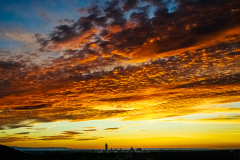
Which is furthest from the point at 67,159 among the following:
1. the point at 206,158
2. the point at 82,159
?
the point at 206,158

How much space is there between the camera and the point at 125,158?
189ft

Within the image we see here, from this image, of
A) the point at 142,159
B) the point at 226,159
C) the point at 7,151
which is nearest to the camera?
the point at 226,159

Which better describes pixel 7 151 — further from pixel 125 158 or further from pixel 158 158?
pixel 158 158

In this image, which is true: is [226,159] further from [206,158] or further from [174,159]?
[174,159]

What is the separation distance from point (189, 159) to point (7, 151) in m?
56.7

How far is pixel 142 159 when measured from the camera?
57.2 meters

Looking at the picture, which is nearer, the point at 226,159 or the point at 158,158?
the point at 226,159

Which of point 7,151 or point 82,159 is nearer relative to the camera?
point 82,159

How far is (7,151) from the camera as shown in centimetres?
7525

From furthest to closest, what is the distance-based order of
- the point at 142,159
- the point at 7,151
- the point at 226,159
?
the point at 7,151 < the point at 142,159 < the point at 226,159

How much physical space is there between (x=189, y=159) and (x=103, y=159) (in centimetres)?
2035

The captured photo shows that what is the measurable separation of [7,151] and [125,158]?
41.8 metres

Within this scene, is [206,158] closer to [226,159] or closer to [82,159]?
[226,159]

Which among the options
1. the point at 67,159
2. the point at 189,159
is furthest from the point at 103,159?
the point at 189,159
